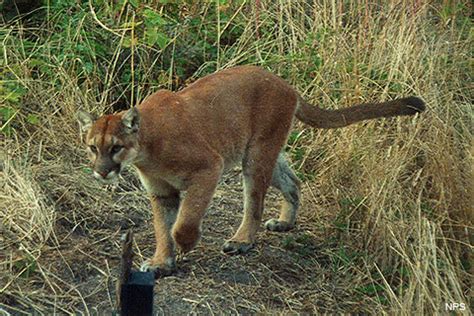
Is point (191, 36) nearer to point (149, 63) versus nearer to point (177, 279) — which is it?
point (149, 63)

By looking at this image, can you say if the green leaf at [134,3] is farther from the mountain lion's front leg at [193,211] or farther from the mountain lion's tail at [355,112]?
the mountain lion's front leg at [193,211]

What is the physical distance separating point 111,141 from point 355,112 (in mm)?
1819

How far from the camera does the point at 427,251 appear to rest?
6.06m

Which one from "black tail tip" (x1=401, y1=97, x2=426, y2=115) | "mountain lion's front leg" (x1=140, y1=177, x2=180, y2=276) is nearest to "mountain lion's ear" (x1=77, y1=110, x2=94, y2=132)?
"mountain lion's front leg" (x1=140, y1=177, x2=180, y2=276)

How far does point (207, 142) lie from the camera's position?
6695 millimetres

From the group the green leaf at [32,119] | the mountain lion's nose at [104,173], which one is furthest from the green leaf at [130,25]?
the mountain lion's nose at [104,173]

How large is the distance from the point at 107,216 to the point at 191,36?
2.32 m

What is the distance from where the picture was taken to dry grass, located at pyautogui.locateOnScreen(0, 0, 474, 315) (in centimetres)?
629

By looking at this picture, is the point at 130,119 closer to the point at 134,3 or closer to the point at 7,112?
the point at 7,112

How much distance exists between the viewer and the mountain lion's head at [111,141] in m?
6.15

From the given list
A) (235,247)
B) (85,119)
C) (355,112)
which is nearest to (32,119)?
(85,119)

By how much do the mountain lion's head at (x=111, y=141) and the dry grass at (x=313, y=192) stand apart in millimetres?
676

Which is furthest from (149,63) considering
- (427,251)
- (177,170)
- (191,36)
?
(427,251)

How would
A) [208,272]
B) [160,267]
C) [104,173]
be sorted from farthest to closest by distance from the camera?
[208,272] < [160,267] < [104,173]
